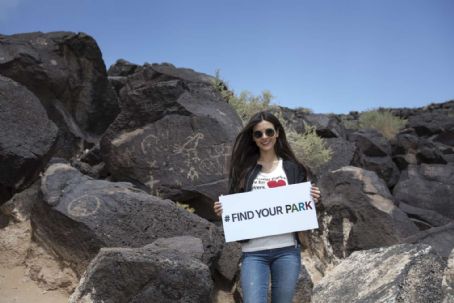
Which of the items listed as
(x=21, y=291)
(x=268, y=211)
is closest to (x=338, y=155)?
(x=21, y=291)

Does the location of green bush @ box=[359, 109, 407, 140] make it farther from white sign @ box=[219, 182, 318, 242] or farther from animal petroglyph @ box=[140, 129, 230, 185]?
white sign @ box=[219, 182, 318, 242]

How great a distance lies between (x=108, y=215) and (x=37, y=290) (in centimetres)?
106

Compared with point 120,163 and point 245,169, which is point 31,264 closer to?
point 120,163

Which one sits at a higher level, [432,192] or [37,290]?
[432,192]

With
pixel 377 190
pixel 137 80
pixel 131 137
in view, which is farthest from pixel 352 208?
pixel 137 80

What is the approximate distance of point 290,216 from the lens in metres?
3.08

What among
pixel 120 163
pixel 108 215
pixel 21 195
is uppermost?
pixel 120 163

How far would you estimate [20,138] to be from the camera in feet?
18.5

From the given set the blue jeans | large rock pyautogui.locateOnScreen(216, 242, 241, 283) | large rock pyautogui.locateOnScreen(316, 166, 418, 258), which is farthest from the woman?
large rock pyautogui.locateOnScreen(316, 166, 418, 258)

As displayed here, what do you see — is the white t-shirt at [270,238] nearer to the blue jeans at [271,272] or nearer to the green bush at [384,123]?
the blue jeans at [271,272]

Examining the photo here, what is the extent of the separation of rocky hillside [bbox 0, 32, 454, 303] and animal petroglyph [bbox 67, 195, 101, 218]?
0.01m

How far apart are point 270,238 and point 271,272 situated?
0.20 m

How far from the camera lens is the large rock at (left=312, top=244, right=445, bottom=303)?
2.70 m

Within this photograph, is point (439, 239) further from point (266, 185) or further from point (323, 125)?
point (323, 125)
